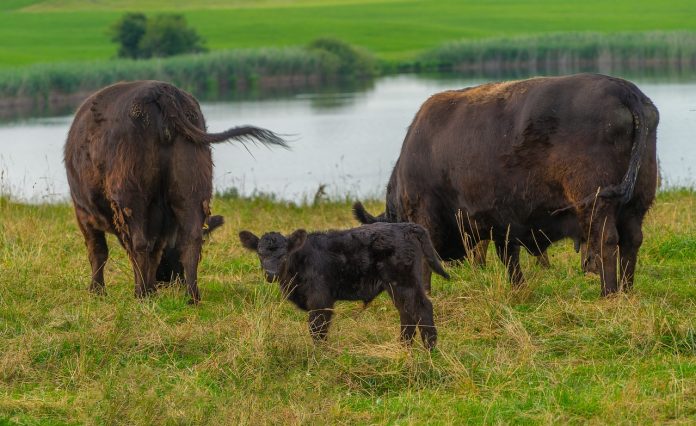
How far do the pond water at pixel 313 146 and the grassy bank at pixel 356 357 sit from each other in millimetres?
7102

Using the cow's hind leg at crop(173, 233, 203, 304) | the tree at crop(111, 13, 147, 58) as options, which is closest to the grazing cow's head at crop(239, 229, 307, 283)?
the cow's hind leg at crop(173, 233, 203, 304)

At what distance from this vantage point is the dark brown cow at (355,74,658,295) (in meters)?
8.45

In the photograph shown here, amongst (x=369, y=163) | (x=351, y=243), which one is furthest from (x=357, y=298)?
(x=369, y=163)

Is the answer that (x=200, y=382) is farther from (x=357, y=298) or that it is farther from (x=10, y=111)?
(x=10, y=111)

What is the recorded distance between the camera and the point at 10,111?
4675 centimetres

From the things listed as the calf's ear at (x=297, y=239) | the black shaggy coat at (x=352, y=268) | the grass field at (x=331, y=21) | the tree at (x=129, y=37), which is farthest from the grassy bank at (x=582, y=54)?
the calf's ear at (x=297, y=239)

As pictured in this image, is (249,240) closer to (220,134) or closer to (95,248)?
(220,134)

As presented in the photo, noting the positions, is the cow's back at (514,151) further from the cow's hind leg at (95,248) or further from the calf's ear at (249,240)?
the cow's hind leg at (95,248)

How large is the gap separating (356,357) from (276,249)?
3.19 ft

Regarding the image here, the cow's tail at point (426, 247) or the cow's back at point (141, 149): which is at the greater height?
the cow's back at point (141, 149)

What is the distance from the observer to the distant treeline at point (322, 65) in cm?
5009

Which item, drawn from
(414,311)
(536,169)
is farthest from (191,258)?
(536,169)

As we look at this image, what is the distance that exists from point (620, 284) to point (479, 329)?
1475 millimetres

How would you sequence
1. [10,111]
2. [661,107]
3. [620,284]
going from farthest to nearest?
1. [10,111]
2. [661,107]
3. [620,284]
